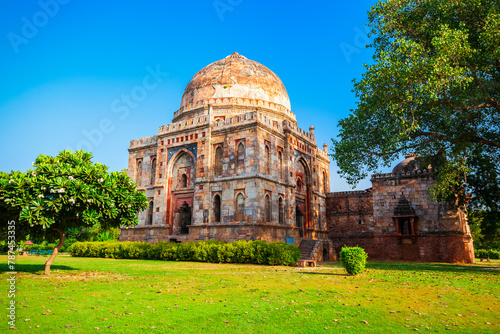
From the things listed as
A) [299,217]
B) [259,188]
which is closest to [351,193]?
[299,217]

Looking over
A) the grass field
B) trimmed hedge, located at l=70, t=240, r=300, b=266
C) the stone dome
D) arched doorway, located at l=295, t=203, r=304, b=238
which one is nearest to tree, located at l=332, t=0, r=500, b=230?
trimmed hedge, located at l=70, t=240, r=300, b=266

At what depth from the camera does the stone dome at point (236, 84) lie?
3177cm

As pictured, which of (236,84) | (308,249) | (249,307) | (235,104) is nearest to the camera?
(249,307)

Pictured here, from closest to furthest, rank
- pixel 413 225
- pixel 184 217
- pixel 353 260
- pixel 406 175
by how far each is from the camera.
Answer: pixel 353 260, pixel 413 225, pixel 406 175, pixel 184 217

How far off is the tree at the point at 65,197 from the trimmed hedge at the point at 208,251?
8698mm

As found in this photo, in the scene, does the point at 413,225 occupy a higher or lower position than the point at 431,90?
lower

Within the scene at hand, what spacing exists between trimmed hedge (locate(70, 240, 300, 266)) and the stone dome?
44.8 feet

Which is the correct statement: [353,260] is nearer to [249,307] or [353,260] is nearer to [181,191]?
[249,307]

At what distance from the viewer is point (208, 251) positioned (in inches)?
890

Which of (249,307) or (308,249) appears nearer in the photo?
(249,307)

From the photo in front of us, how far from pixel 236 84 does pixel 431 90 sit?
19.5 metres

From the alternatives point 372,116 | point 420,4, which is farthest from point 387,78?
point 420,4

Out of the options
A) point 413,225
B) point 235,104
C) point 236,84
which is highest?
point 236,84

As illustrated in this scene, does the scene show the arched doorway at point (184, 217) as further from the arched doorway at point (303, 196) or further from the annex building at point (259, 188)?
the arched doorway at point (303, 196)
